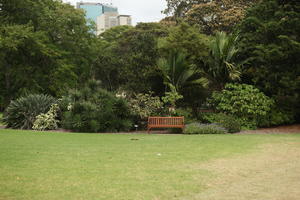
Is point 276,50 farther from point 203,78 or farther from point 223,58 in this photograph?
point 203,78

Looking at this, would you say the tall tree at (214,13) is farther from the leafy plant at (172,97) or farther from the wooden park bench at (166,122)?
the wooden park bench at (166,122)

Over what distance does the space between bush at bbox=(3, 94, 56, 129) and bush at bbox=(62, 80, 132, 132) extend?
145 cm

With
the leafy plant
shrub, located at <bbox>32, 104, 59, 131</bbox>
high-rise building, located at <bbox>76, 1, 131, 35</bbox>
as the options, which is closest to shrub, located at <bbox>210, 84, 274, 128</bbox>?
the leafy plant

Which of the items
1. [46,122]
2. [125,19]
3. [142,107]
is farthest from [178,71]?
[125,19]

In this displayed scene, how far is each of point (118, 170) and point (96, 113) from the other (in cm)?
854

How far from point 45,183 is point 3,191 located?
2.10 ft

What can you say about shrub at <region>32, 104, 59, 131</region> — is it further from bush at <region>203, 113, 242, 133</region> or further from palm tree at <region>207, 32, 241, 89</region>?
palm tree at <region>207, 32, 241, 89</region>

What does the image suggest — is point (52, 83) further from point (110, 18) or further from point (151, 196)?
A: point (110, 18)

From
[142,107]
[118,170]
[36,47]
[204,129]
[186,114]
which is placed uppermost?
[36,47]

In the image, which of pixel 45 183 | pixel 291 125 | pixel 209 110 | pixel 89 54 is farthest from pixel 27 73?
pixel 45 183

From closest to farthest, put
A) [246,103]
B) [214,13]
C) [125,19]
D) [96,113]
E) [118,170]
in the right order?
[118,170]
[96,113]
[246,103]
[214,13]
[125,19]

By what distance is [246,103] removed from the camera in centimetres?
1531

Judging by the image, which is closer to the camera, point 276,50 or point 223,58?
point 276,50

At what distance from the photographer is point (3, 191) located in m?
4.65
